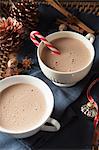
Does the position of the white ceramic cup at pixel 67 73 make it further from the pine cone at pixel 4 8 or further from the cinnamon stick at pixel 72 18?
the pine cone at pixel 4 8

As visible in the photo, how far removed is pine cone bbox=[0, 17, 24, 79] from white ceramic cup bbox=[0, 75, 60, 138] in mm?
67

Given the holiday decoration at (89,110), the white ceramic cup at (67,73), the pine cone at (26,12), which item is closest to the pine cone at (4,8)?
the pine cone at (26,12)

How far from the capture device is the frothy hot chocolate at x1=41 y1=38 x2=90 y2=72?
31.3 inches

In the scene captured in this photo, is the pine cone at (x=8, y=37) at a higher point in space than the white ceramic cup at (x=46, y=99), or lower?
higher

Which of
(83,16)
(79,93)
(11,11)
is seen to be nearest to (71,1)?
(83,16)

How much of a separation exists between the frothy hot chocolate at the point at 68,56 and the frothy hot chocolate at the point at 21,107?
7cm

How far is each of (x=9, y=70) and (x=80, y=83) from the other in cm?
17

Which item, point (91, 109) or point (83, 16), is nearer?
point (91, 109)

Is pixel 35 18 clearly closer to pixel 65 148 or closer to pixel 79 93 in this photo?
pixel 79 93

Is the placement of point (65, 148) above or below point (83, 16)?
below

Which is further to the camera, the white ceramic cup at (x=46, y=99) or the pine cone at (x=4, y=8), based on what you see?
the pine cone at (x=4, y=8)

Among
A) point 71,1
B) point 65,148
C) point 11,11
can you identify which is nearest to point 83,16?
point 71,1

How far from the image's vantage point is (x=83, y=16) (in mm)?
930

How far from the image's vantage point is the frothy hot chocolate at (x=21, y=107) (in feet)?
2.37
